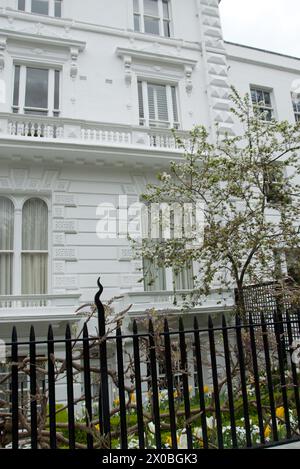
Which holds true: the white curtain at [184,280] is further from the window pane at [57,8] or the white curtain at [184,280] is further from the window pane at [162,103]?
the window pane at [57,8]

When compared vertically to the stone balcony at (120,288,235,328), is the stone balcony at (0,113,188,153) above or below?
above

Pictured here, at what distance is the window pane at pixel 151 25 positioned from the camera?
13803 mm

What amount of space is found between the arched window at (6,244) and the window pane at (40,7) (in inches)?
272

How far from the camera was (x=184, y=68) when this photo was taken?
1340cm

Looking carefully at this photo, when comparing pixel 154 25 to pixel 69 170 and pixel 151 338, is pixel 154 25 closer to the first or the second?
pixel 69 170

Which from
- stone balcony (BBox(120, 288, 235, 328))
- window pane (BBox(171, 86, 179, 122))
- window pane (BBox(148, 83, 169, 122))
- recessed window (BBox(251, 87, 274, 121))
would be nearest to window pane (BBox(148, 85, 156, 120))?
window pane (BBox(148, 83, 169, 122))

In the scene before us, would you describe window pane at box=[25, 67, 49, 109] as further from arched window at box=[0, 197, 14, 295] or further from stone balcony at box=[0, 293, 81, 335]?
stone balcony at box=[0, 293, 81, 335]

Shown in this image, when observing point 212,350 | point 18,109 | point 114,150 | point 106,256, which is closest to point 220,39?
point 114,150

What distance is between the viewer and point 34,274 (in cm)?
1034

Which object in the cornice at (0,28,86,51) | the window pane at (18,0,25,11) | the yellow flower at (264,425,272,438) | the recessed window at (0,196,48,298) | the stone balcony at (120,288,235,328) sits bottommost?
the yellow flower at (264,425,272,438)

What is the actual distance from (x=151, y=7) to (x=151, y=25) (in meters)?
0.84

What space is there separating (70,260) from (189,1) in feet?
37.9

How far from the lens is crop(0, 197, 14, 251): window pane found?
10.3m

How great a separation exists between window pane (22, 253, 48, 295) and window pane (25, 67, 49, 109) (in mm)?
4913
